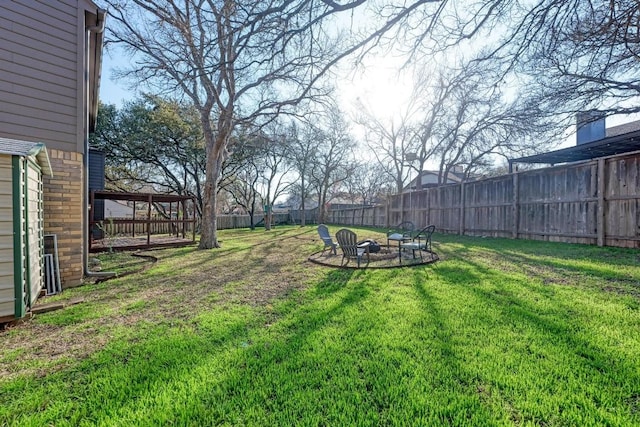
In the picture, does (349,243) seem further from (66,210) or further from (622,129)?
(622,129)

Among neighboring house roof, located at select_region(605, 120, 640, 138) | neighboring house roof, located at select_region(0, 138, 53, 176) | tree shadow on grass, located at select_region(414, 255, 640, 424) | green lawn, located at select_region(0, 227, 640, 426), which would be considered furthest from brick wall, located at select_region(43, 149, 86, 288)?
neighboring house roof, located at select_region(605, 120, 640, 138)

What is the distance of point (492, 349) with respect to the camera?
2361 millimetres

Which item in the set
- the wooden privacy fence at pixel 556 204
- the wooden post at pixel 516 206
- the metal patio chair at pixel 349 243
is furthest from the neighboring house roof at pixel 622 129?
the metal patio chair at pixel 349 243

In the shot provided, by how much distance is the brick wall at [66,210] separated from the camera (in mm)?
4523

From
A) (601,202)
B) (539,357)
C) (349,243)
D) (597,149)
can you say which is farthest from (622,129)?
(539,357)

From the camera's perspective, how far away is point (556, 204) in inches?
318

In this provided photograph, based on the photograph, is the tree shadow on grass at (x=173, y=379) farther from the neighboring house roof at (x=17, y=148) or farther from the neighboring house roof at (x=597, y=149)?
the neighboring house roof at (x=597, y=149)

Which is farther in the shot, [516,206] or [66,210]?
[516,206]

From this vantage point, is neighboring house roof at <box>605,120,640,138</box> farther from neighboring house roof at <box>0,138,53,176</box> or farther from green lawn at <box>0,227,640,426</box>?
neighboring house roof at <box>0,138,53,176</box>

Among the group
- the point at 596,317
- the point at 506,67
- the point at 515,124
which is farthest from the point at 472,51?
the point at 515,124

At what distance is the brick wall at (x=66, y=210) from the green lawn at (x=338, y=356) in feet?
1.76

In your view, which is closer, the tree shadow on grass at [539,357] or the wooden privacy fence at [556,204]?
the tree shadow on grass at [539,357]

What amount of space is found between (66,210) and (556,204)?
11631 mm

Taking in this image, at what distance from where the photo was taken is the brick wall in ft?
14.8
